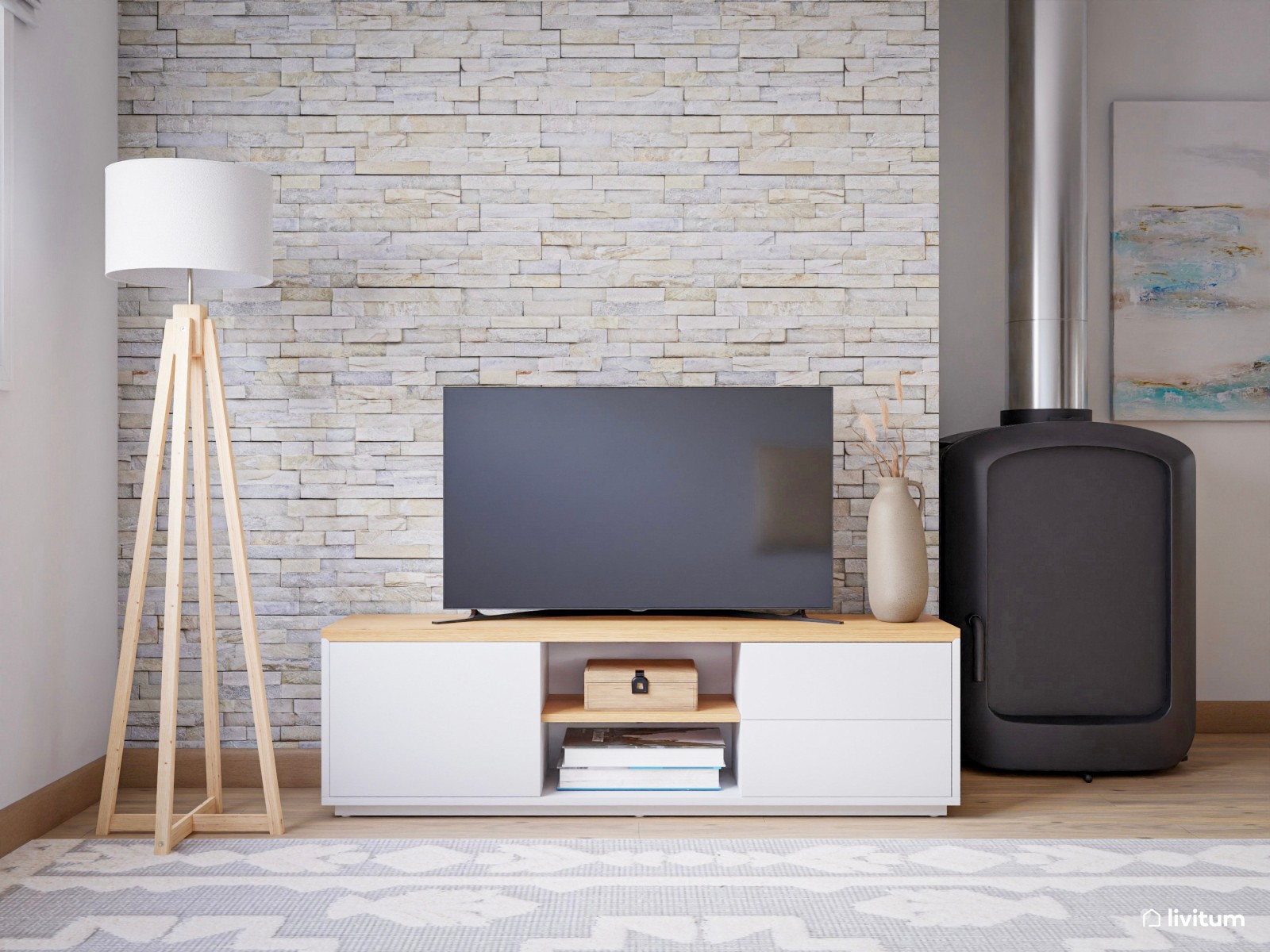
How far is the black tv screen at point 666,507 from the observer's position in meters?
2.72

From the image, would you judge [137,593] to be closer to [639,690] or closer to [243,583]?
[243,583]

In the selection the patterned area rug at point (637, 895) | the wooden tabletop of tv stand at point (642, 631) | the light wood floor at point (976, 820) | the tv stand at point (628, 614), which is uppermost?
the tv stand at point (628, 614)

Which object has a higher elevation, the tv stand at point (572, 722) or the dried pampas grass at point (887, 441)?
the dried pampas grass at point (887, 441)

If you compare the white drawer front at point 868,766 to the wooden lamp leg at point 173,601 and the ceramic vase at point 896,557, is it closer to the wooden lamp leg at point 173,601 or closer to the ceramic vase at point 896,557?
the ceramic vase at point 896,557

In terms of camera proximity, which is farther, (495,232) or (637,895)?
(495,232)

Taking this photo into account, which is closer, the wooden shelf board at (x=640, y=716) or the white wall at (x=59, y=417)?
the white wall at (x=59, y=417)

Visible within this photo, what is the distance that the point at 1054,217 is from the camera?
305 centimetres

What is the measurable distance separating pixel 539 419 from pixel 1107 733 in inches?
76.3

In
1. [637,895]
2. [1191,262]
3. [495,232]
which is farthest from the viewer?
[1191,262]

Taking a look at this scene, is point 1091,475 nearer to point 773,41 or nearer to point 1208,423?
point 1208,423

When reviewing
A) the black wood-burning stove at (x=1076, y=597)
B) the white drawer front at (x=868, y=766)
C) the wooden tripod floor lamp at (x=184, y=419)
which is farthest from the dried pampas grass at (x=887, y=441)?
the wooden tripod floor lamp at (x=184, y=419)

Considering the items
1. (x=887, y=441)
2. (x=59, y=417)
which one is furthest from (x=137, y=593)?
(x=887, y=441)

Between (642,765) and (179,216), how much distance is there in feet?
6.14

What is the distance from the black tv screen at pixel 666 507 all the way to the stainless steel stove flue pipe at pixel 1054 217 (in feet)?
2.77
